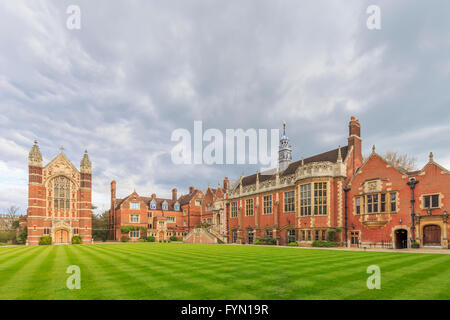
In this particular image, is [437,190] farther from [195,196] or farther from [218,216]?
[195,196]

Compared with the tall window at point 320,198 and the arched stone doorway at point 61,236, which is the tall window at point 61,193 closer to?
the arched stone doorway at point 61,236

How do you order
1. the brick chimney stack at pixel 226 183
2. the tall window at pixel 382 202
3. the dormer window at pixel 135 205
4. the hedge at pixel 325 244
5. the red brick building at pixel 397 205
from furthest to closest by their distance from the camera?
1. the brick chimney stack at pixel 226 183
2. the dormer window at pixel 135 205
3. the hedge at pixel 325 244
4. the tall window at pixel 382 202
5. the red brick building at pixel 397 205

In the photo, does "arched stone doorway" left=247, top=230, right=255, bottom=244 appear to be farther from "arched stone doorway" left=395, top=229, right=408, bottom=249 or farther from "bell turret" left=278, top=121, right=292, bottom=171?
"arched stone doorway" left=395, top=229, right=408, bottom=249

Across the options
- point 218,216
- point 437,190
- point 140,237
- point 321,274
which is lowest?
point 140,237

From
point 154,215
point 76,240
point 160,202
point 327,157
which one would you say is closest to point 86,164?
point 76,240

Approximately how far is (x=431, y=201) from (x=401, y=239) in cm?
591

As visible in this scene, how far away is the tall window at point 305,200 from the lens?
37688 millimetres

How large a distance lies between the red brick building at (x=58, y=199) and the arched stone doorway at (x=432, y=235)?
5271cm

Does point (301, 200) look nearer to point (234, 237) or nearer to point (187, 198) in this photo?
point (234, 237)

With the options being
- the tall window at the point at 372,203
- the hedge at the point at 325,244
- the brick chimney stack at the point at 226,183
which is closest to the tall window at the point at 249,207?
the brick chimney stack at the point at 226,183
